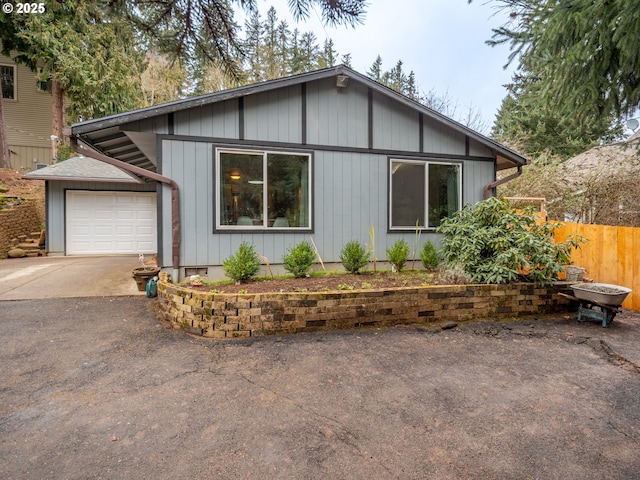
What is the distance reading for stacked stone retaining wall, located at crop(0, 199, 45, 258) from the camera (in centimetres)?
972

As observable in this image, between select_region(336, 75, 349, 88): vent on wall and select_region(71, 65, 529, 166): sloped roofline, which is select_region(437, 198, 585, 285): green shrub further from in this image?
select_region(336, 75, 349, 88): vent on wall

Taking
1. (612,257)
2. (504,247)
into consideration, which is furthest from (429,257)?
(612,257)

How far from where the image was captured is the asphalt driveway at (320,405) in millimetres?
1865

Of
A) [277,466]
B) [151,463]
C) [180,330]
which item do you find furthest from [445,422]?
[180,330]

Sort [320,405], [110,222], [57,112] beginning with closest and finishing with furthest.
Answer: [320,405] → [110,222] → [57,112]

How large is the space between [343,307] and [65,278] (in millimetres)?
5860

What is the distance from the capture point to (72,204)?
10.2 meters

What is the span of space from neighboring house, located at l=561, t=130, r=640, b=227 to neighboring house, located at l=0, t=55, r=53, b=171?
2027 cm

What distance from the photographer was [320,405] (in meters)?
2.46

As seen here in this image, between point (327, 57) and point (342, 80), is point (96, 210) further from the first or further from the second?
point (327, 57)

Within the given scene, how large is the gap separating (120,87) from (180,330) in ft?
44.0

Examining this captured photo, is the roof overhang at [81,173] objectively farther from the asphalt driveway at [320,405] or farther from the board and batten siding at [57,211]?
the asphalt driveway at [320,405]

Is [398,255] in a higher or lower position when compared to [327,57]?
lower

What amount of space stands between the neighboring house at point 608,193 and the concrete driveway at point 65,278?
9.94 m
